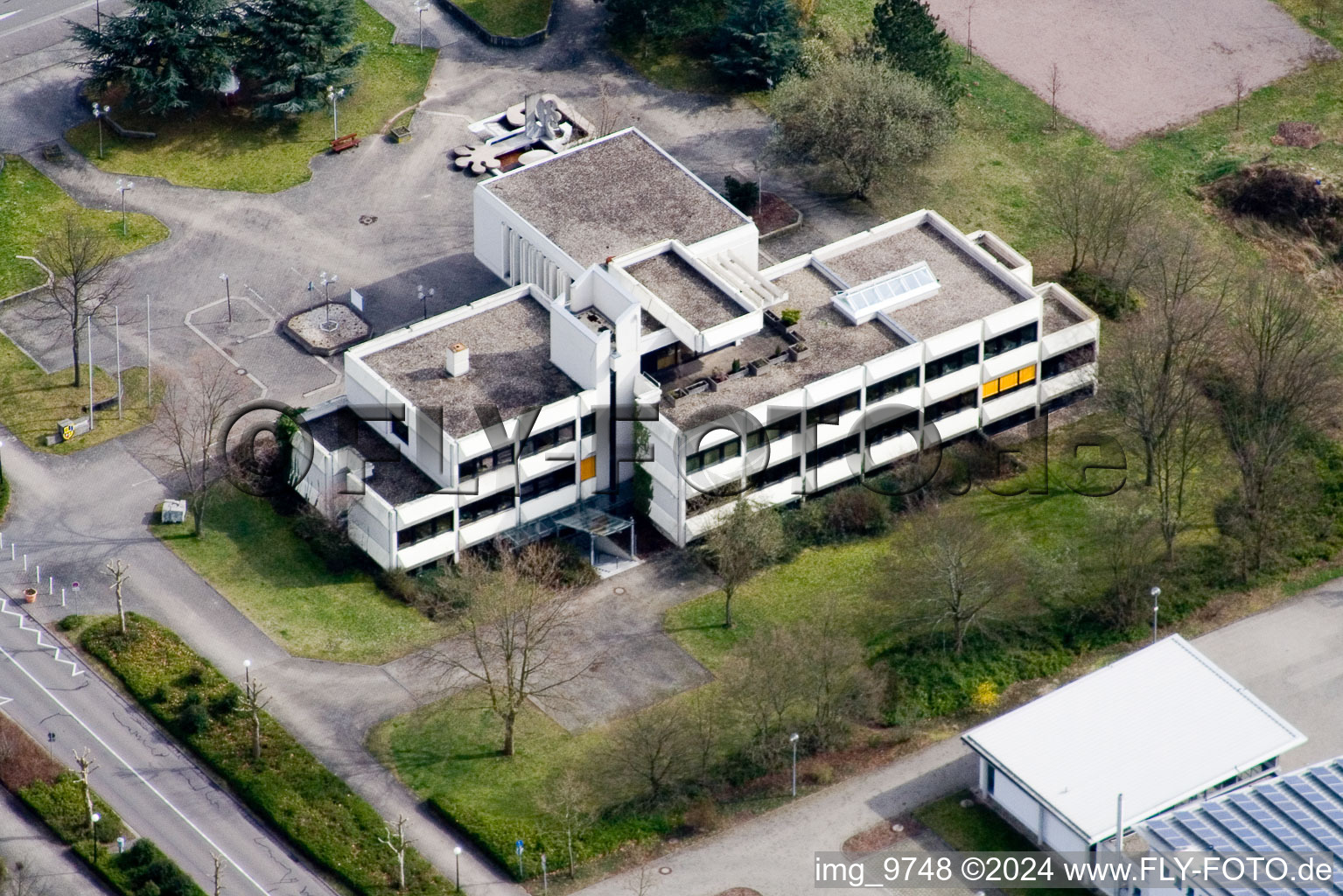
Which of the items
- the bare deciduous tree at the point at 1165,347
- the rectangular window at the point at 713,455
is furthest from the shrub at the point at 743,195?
the rectangular window at the point at 713,455

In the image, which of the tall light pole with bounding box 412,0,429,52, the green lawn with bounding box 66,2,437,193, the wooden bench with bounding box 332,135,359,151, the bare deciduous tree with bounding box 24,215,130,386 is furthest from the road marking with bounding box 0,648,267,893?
the tall light pole with bounding box 412,0,429,52

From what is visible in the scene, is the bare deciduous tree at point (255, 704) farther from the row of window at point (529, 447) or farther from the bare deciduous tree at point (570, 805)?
the row of window at point (529, 447)

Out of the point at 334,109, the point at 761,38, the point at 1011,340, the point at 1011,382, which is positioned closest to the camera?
the point at 1011,340

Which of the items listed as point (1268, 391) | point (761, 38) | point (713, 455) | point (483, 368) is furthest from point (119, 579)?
point (1268, 391)

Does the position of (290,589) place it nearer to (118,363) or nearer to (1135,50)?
(118,363)

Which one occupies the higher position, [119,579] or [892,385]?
[892,385]

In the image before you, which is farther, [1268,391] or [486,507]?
[1268,391]

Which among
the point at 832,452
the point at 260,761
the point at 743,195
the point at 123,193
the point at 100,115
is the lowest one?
the point at 260,761
